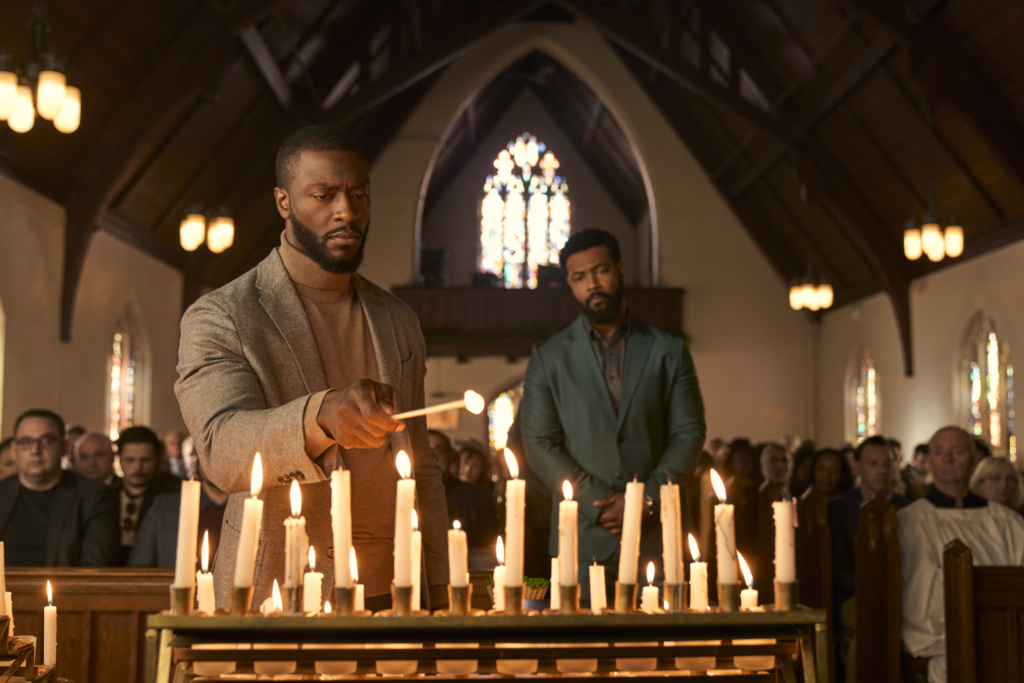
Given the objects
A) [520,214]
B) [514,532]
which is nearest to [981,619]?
[514,532]

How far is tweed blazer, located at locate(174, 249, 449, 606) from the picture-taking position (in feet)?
4.83

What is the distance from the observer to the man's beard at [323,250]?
5.76 ft

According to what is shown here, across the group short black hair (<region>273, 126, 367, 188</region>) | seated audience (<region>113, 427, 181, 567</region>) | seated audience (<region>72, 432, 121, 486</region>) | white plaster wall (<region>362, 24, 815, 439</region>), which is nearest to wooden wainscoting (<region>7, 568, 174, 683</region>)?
seated audience (<region>113, 427, 181, 567</region>)

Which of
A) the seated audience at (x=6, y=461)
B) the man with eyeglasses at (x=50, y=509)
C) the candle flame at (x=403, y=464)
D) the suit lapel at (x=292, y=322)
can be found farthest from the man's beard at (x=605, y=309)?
the seated audience at (x=6, y=461)

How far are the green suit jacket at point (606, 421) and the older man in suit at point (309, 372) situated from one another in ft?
2.97

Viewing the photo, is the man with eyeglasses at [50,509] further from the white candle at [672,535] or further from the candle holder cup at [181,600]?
the white candle at [672,535]

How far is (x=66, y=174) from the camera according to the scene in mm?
10281

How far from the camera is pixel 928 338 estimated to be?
1305 centimetres

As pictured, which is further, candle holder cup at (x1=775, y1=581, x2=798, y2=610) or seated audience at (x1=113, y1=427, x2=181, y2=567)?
seated audience at (x1=113, y1=427, x2=181, y2=567)

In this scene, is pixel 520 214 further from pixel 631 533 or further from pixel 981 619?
pixel 631 533

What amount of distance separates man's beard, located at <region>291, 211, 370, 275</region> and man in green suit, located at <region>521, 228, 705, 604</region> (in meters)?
1.20

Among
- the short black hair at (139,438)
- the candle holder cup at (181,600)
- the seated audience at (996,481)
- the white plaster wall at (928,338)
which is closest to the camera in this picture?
the candle holder cup at (181,600)

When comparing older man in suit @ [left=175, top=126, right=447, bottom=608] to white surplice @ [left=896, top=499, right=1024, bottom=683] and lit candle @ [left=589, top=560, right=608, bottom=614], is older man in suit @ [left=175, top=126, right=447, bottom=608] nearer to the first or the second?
lit candle @ [left=589, top=560, right=608, bottom=614]

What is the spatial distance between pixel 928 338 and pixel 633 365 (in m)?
11.4
